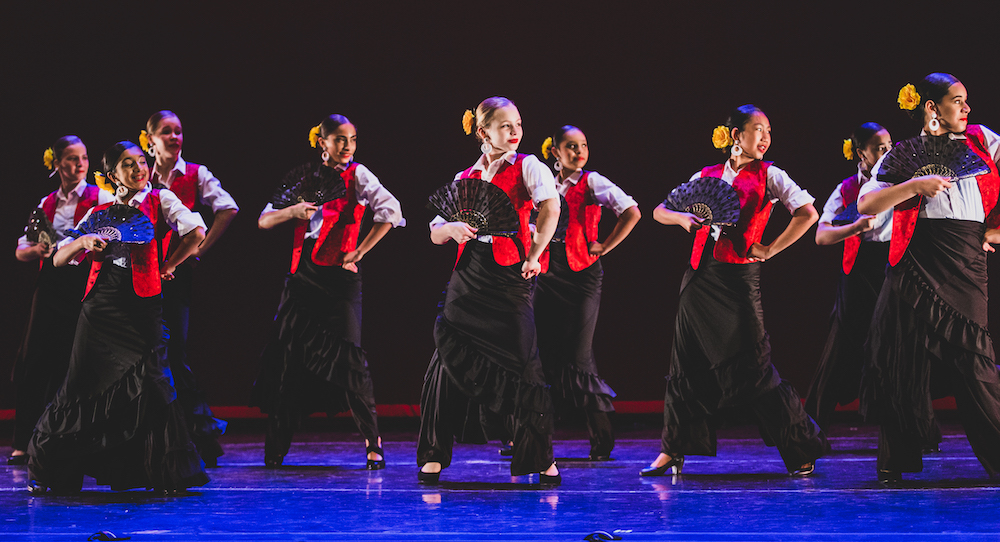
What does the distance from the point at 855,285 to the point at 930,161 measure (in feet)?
4.81

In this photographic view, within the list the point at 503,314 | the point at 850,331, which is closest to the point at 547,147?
the point at 503,314

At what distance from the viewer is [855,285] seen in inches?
193

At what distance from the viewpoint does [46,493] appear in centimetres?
359

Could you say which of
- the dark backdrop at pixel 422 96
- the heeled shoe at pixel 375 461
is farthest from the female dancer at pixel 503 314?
the dark backdrop at pixel 422 96

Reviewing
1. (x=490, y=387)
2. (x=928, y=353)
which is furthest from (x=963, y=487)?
(x=490, y=387)

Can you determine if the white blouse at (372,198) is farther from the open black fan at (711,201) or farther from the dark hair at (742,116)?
the dark hair at (742,116)

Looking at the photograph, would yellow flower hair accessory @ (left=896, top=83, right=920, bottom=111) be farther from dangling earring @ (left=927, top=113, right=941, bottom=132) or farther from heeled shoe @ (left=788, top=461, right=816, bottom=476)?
heeled shoe @ (left=788, top=461, right=816, bottom=476)

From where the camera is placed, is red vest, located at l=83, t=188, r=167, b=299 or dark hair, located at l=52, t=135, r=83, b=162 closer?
red vest, located at l=83, t=188, r=167, b=299

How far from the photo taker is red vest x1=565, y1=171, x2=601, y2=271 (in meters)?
4.84

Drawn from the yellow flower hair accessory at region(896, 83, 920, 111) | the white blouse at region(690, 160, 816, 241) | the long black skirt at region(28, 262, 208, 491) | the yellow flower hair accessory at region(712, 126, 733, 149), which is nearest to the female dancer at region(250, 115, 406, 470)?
the long black skirt at region(28, 262, 208, 491)

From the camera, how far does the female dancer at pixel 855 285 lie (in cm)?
486

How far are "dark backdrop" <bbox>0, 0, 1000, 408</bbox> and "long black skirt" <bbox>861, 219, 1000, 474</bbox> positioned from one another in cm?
295

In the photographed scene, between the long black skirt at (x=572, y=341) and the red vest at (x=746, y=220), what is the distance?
901mm

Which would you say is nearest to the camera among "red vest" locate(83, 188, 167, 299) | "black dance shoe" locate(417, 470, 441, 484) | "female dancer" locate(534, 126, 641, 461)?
"red vest" locate(83, 188, 167, 299)
